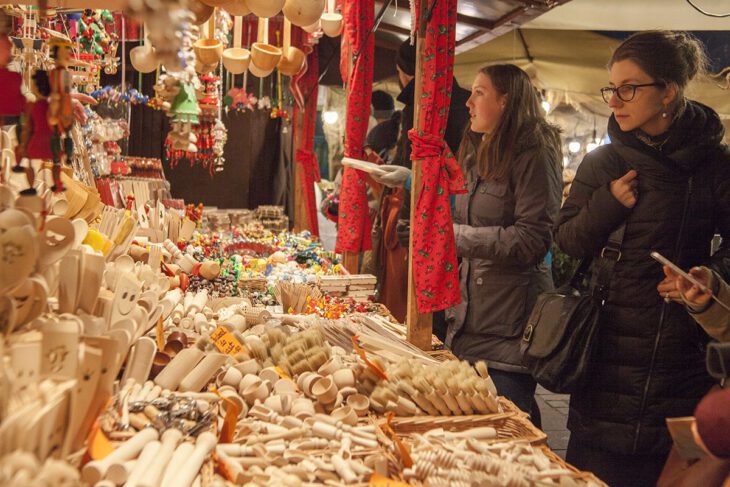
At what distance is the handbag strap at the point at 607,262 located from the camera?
2.01 meters

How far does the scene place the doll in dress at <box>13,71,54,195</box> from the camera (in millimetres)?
1026

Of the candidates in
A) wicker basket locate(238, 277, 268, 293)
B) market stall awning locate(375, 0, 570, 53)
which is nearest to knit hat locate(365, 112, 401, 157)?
market stall awning locate(375, 0, 570, 53)

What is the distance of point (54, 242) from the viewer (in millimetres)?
1269

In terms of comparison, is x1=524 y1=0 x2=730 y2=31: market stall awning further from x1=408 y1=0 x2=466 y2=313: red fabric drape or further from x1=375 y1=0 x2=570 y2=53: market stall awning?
x1=408 y1=0 x2=466 y2=313: red fabric drape

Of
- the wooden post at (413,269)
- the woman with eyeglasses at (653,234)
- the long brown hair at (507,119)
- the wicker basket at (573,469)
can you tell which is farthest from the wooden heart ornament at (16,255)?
the long brown hair at (507,119)

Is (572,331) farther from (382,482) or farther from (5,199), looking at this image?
(5,199)

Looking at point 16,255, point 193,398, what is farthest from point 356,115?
point 16,255

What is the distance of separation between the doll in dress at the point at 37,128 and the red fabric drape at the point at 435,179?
1441 millimetres

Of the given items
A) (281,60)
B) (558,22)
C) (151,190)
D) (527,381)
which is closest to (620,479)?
(527,381)

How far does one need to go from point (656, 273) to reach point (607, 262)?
145 mm

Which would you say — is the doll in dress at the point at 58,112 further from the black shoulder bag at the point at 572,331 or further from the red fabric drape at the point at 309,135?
the red fabric drape at the point at 309,135

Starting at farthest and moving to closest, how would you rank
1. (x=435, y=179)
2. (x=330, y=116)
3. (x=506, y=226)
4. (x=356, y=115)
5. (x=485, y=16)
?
(x=330, y=116)
(x=485, y=16)
(x=356, y=115)
(x=506, y=226)
(x=435, y=179)

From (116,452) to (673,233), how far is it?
1.64 metres

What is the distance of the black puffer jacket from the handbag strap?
0.02 metres
